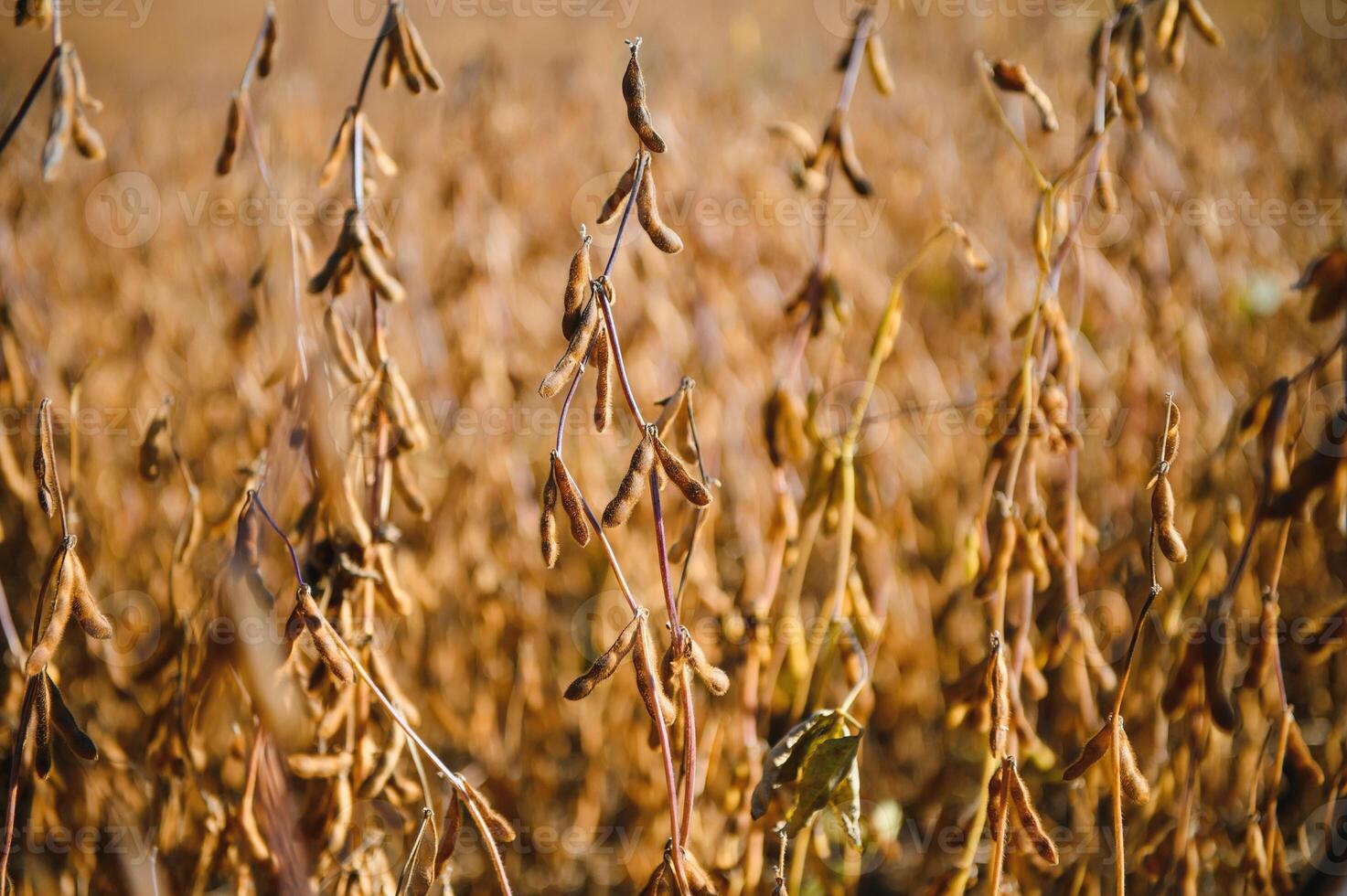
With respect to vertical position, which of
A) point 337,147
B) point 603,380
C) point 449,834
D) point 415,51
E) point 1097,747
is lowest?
point 449,834

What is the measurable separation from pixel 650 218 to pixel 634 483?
0.70ft

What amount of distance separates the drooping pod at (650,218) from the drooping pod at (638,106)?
0.07 feet

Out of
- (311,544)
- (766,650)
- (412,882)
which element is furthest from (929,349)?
(412,882)

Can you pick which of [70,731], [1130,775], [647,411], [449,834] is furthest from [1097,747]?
[647,411]

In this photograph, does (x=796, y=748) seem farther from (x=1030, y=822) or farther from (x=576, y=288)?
(x=576, y=288)

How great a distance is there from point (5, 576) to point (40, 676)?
1669 millimetres

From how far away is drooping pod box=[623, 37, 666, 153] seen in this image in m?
0.66

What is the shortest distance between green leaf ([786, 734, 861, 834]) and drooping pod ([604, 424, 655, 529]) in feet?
1.00

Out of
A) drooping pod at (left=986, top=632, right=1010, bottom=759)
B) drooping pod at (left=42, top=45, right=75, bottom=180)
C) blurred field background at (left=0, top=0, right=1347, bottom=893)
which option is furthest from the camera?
blurred field background at (left=0, top=0, right=1347, bottom=893)

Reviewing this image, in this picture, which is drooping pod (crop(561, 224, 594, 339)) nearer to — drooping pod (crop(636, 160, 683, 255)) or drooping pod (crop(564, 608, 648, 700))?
drooping pod (crop(636, 160, 683, 255))

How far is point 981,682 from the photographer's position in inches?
37.2

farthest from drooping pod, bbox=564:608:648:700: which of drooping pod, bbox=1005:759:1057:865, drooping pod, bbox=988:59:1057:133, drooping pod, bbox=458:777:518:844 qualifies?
drooping pod, bbox=988:59:1057:133

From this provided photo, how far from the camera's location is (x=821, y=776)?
80cm

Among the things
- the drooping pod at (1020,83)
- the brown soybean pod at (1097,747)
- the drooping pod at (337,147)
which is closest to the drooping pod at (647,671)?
the brown soybean pod at (1097,747)
